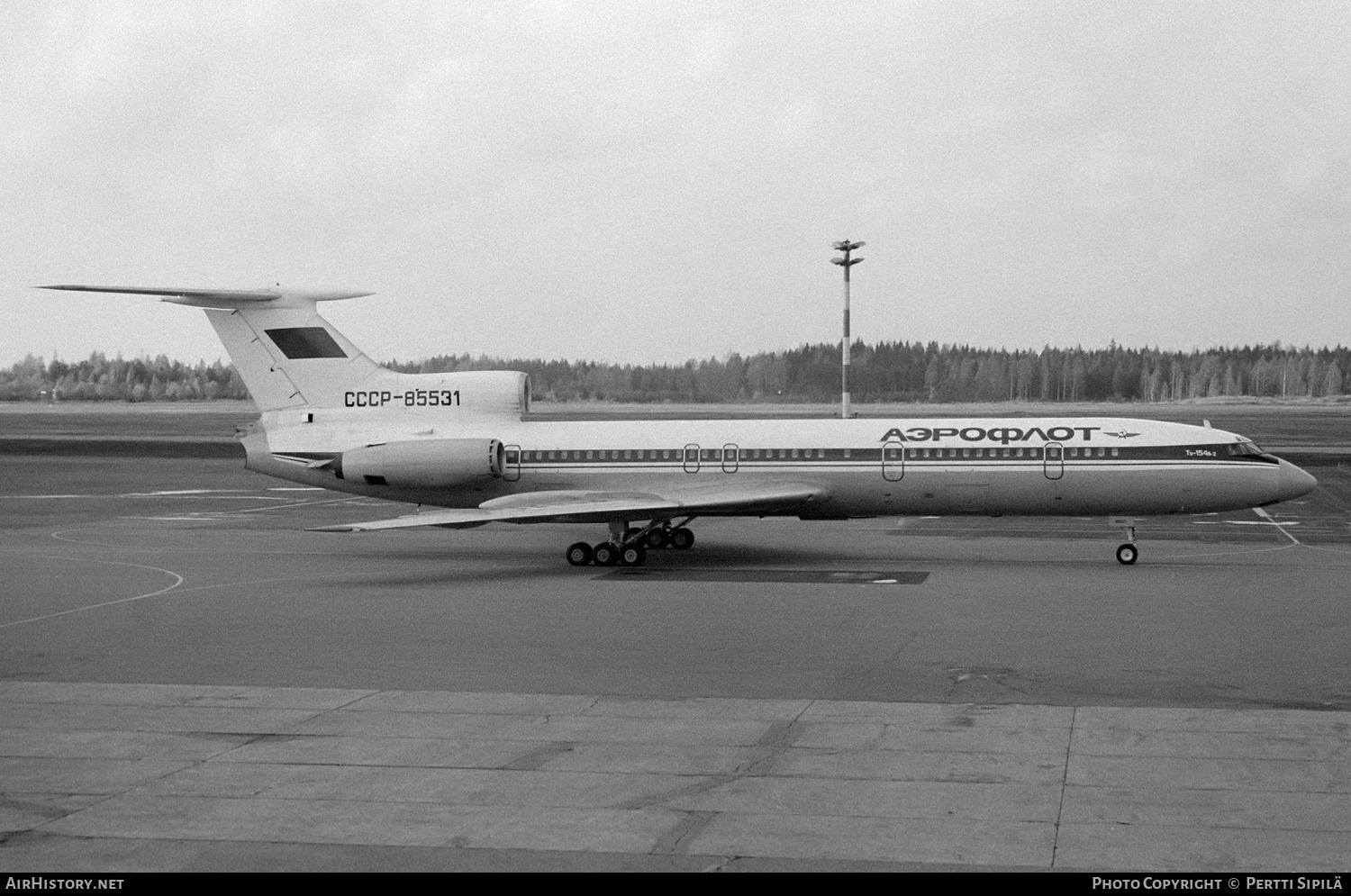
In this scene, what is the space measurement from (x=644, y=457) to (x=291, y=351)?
27.5 ft

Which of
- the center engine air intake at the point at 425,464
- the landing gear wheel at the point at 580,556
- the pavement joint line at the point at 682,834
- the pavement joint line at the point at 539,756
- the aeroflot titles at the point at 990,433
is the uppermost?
the aeroflot titles at the point at 990,433

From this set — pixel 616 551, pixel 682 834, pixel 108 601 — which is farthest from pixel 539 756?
pixel 616 551

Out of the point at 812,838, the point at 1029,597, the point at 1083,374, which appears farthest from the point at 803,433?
the point at 1083,374

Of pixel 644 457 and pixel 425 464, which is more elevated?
pixel 644 457

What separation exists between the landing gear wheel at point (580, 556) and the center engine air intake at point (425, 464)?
2715 mm

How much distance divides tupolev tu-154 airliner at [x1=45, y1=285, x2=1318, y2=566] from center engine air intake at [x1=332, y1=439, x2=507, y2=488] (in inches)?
1.2

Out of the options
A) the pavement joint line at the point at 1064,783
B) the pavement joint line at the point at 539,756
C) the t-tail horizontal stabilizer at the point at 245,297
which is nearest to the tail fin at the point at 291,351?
the t-tail horizontal stabilizer at the point at 245,297

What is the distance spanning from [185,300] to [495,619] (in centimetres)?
1366

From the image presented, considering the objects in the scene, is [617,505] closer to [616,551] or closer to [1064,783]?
[616,551]

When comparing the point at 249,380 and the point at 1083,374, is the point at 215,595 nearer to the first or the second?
the point at 249,380

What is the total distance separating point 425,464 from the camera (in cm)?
2888

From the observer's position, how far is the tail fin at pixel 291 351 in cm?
3033

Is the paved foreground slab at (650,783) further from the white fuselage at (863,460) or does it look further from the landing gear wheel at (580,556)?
the white fuselage at (863,460)
